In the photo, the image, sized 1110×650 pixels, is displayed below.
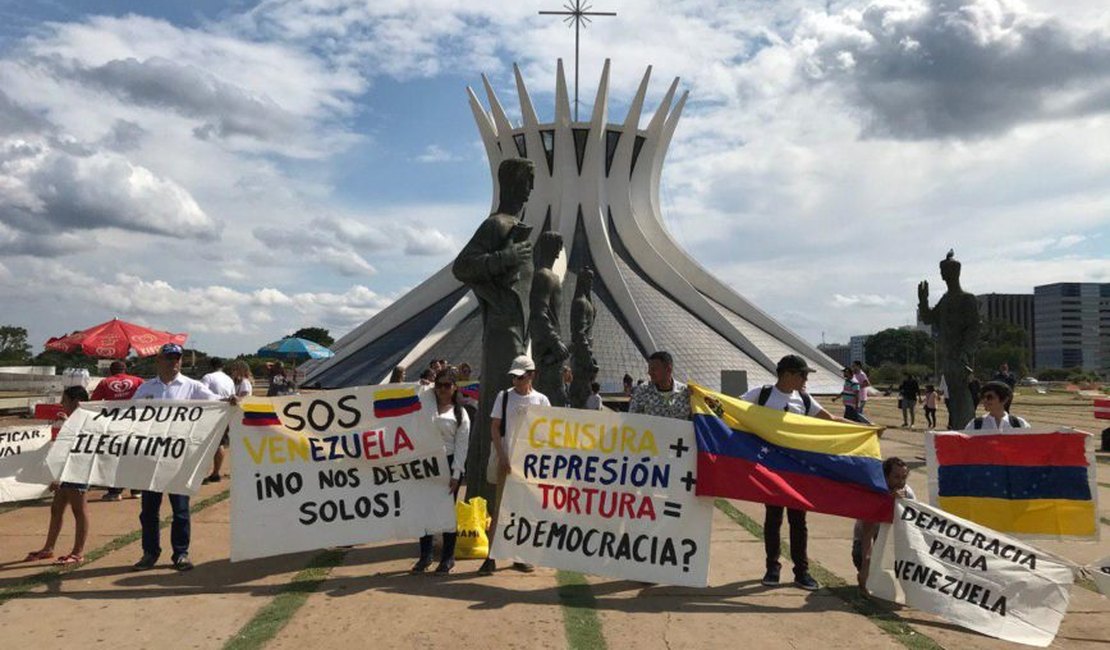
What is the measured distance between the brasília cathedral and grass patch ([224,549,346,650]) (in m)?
21.6

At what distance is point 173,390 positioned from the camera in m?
6.20

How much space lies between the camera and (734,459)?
538cm

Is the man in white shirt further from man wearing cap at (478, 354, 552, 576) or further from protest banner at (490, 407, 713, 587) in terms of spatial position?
man wearing cap at (478, 354, 552, 576)

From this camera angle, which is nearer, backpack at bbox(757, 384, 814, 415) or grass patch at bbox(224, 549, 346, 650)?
grass patch at bbox(224, 549, 346, 650)

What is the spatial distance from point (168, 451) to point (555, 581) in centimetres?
317

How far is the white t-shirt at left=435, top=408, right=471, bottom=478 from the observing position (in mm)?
5836

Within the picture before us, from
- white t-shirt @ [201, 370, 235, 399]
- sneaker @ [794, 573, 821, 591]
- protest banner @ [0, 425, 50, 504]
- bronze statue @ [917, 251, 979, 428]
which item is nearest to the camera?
sneaker @ [794, 573, 821, 591]

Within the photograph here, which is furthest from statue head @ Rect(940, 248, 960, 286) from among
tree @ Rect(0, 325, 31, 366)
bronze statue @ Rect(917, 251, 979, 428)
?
tree @ Rect(0, 325, 31, 366)

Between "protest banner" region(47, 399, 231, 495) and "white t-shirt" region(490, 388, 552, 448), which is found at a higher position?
"white t-shirt" region(490, 388, 552, 448)

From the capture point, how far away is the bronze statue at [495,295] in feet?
22.9

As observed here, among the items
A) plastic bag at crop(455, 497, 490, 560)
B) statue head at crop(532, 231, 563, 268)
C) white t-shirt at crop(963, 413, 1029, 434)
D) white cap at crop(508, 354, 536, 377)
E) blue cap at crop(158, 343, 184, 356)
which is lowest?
plastic bag at crop(455, 497, 490, 560)

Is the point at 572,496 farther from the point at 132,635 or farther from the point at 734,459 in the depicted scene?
the point at 132,635

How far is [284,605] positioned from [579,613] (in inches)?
75.6

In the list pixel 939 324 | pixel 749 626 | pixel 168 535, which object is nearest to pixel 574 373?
pixel 939 324
